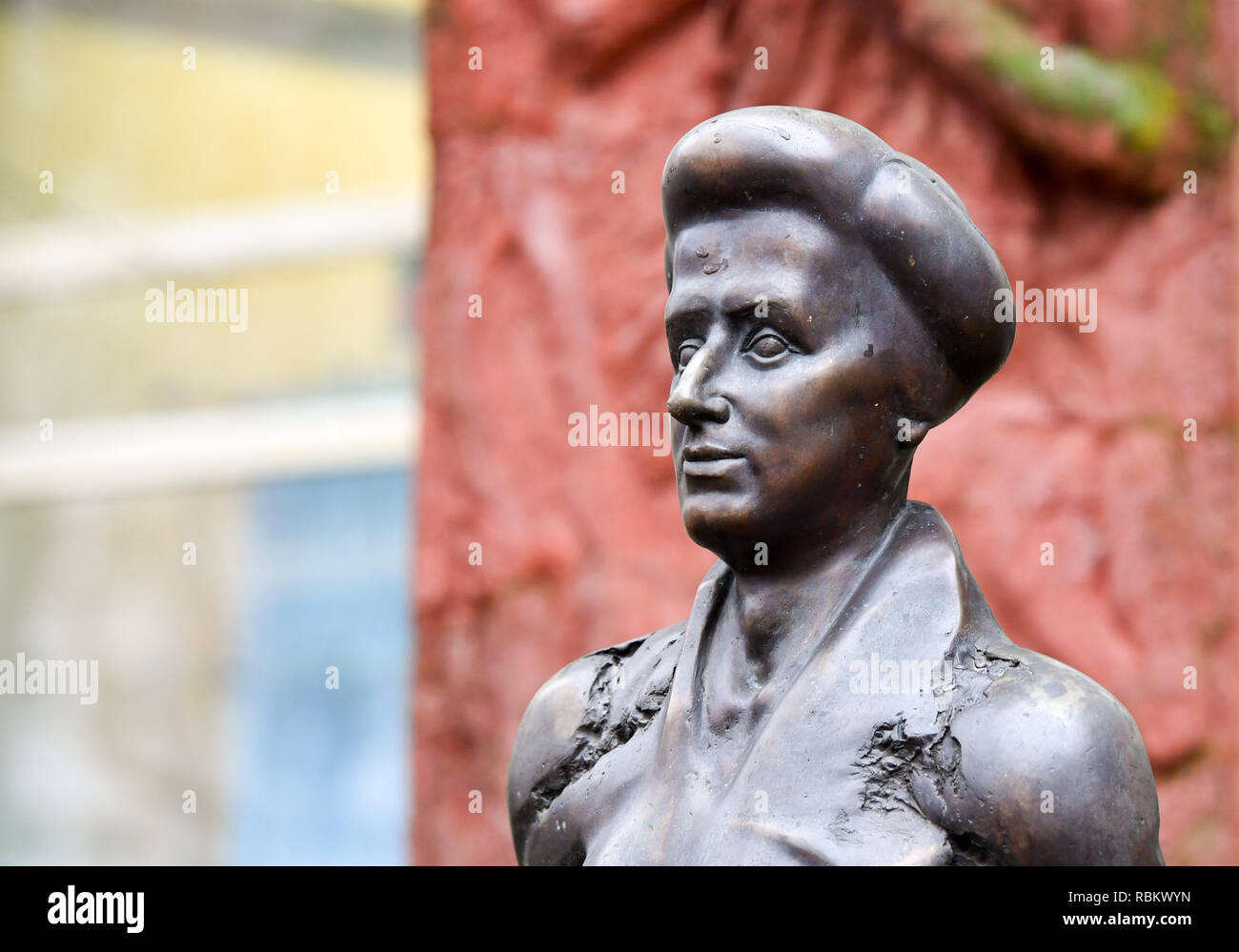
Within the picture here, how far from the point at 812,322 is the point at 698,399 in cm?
19

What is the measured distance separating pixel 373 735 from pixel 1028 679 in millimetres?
6675

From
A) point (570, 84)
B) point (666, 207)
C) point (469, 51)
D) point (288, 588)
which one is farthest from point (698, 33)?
point (288, 588)

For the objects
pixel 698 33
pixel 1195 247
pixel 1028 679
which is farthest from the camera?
pixel 698 33

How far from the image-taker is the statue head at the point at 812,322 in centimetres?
223

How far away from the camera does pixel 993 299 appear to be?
2.27 metres

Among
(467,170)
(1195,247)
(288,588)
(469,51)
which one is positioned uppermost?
(469,51)

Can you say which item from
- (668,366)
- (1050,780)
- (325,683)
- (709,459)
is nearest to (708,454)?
(709,459)

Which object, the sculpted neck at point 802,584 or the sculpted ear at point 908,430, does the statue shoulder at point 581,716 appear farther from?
the sculpted ear at point 908,430

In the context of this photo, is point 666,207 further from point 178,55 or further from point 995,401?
point 178,55

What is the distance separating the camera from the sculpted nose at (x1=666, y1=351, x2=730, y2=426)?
7.36ft

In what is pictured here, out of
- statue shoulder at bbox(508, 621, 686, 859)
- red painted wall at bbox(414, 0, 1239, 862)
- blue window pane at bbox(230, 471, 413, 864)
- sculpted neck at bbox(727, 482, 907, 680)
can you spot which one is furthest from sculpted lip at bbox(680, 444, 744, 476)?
blue window pane at bbox(230, 471, 413, 864)

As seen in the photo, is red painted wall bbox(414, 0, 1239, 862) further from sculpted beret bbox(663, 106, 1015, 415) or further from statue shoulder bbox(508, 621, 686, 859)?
sculpted beret bbox(663, 106, 1015, 415)

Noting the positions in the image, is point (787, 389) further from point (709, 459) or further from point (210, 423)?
point (210, 423)

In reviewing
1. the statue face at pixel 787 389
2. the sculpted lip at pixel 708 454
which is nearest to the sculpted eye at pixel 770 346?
the statue face at pixel 787 389
